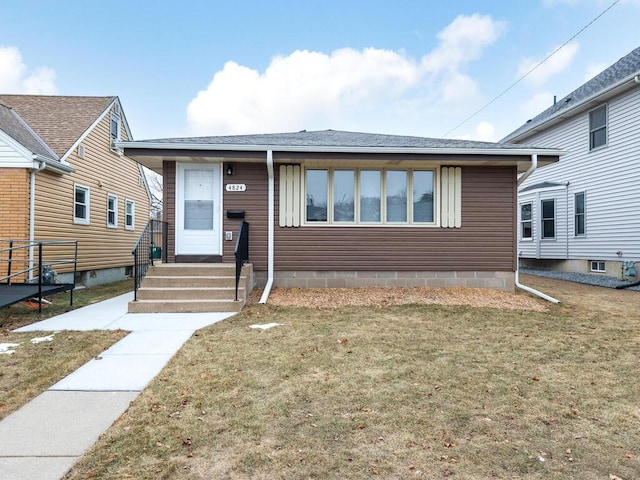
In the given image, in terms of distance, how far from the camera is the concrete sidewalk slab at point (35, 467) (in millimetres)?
1891

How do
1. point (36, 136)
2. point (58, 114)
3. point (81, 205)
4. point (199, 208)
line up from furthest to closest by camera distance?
point (58, 114)
point (81, 205)
point (36, 136)
point (199, 208)

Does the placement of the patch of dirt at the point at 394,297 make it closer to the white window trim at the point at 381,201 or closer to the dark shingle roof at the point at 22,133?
the white window trim at the point at 381,201

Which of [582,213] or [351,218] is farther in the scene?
[582,213]

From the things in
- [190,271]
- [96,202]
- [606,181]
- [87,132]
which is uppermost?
[87,132]

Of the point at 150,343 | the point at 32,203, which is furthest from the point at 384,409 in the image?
the point at 32,203

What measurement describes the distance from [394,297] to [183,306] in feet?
12.9

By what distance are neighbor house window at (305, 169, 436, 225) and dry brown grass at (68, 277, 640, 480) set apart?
3692mm

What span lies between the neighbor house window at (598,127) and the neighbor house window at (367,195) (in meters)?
7.68

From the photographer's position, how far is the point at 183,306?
6.16 m

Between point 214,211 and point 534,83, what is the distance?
16934 mm

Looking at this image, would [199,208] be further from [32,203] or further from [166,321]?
[32,203]

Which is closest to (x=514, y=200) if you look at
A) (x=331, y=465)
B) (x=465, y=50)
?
(x=331, y=465)

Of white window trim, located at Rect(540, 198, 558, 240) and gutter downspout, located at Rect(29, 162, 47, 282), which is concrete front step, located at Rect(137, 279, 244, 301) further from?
white window trim, located at Rect(540, 198, 558, 240)

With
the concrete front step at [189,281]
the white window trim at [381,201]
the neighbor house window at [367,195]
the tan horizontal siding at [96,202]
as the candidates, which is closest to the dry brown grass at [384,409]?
the concrete front step at [189,281]
